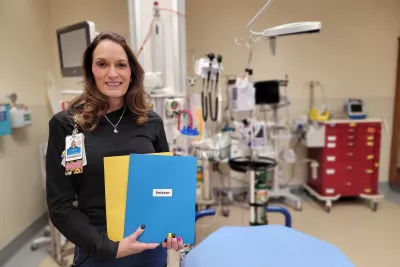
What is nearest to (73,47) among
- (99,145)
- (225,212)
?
(99,145)

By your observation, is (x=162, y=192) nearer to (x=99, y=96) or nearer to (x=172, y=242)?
(x=172, y=242)

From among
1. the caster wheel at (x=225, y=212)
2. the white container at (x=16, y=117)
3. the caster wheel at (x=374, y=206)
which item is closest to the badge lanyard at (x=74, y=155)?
the white container at (x=16, y=117)

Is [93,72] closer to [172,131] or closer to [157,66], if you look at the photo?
[172,131]

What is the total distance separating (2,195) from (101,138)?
7.05 ft

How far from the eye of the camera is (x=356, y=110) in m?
3.74

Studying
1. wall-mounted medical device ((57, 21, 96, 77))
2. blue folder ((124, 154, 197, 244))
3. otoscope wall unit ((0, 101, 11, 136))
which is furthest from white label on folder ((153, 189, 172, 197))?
otoscope wall unit ((0, 101, 11, 136))

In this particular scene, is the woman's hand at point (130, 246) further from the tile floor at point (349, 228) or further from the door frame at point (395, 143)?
the door frame at point (395, 143)

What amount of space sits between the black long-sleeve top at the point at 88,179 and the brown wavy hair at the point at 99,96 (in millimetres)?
28

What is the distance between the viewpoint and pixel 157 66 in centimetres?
231

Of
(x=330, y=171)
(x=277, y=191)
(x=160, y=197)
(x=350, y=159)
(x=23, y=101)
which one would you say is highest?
(x=23, y=101)

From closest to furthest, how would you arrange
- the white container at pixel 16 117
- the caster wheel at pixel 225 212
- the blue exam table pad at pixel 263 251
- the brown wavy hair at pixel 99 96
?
the brown wavy hair at pixel 99 96, the blue exam table pad at pixel 263 251, the white container at pixel 16 117, the caster wheel at pixel 225 212

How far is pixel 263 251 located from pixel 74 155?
0.90 meters

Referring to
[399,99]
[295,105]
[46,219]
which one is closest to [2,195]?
[46,219]

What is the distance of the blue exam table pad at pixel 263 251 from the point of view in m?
1.19
